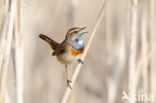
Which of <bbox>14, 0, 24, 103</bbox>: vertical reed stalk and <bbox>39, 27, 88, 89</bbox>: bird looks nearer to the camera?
<bbox>14, 0, 24, 103</bbox>: vertical reed stalk

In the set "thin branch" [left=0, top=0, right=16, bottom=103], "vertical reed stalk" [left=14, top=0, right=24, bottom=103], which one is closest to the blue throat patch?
"vertical reed stalk" [left=14, top=0, right=24, bottom=103]

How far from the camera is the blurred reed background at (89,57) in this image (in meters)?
3.28

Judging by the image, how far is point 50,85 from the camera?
13.5 ft

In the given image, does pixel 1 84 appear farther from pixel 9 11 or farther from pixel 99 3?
pixel 99 3

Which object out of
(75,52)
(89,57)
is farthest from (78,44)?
(89,57)

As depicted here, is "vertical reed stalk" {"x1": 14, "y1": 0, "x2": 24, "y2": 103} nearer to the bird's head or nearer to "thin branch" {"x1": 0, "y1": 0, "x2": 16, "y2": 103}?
"thin branch" {"x1": 0, "y1": 0, "x2": 16, "y2": 103}

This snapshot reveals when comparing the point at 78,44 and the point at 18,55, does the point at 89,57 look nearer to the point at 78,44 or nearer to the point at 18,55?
the point at 78,44

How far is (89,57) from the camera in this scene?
4.41m

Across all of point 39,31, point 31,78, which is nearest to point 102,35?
point 39,31

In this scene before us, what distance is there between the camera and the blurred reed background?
129 inches

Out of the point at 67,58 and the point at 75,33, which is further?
the point at 67,58

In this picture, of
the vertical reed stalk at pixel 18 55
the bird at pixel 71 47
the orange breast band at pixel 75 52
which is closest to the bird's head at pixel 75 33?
the bird at pixel 71 47

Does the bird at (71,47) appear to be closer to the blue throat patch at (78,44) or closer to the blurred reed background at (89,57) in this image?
the blue throat patch at (78,44)

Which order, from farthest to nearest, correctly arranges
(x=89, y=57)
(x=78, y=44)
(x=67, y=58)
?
(x=89, y=57) < (x=67, y=58) < (x=78, y=44)
